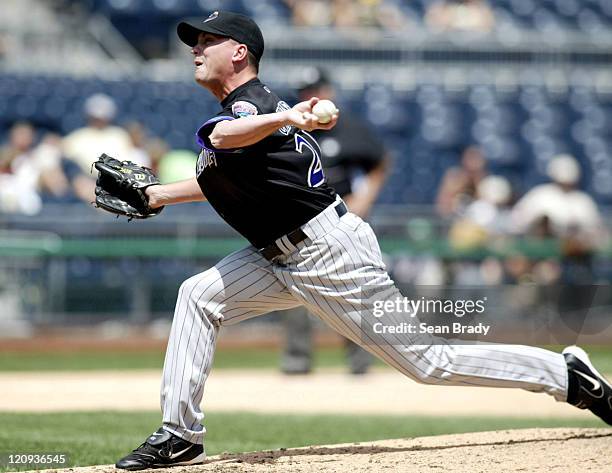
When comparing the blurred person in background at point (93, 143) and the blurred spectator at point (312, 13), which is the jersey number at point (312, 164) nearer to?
the blurred person in background at point (93, 143)

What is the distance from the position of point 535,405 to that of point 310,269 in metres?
4.08

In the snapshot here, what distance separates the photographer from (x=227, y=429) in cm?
655

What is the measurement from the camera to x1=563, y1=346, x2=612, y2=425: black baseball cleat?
15.9 ft

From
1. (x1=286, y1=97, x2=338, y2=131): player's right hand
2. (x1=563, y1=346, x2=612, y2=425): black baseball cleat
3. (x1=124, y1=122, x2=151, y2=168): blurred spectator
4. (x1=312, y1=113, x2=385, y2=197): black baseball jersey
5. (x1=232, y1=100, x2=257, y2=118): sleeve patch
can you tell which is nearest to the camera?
(x1=286, y1=97, x2=338, y2=131): player's right hand

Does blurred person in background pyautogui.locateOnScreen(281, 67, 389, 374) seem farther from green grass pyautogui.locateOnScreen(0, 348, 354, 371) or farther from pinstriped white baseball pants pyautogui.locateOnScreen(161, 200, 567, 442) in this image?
pinstriped white baseball pants pyautogui.locateOnScreen(161, 200, 567, 442)

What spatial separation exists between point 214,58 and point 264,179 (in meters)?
0.58

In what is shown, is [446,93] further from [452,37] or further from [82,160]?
[82,160]

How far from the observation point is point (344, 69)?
14.8 meters

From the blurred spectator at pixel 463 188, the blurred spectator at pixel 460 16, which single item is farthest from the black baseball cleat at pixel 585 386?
the blurred spectator at pixel 460 16

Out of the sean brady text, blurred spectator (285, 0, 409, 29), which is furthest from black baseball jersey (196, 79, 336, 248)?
blurred spectator (285, 0, 409, 29)

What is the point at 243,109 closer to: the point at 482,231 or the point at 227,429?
the point at 227,429

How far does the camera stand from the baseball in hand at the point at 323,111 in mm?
4078

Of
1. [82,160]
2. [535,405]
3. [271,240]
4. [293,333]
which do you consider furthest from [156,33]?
[271,240]

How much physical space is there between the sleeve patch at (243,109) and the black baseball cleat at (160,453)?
1325 mm
